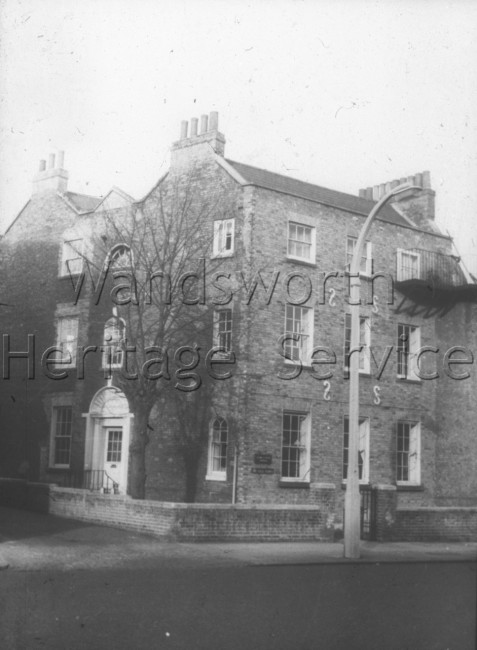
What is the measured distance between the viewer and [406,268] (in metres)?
25.2

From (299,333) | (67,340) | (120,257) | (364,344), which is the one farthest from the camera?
(364,344)

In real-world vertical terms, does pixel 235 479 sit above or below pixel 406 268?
below

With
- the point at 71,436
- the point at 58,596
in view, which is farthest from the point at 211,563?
the point at 71,436

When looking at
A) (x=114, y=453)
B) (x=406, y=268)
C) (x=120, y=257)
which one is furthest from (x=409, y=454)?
(x=120, y=257)

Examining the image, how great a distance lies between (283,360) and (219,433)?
106 inches

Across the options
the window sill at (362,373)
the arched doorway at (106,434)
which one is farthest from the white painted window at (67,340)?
the window sill at (362,373)

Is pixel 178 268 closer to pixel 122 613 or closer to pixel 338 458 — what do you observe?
pixel 338 458

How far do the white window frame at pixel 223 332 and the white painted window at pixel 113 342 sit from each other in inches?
99.8

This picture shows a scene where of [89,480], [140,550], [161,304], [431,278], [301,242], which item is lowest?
[140,550]

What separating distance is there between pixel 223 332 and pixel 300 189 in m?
5.87

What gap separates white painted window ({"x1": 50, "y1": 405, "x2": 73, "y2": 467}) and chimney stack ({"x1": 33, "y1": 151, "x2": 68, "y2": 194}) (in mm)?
6741

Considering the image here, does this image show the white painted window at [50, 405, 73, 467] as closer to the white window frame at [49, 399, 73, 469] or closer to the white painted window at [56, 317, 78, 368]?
the white window frame at [49, 399, 73, 469]

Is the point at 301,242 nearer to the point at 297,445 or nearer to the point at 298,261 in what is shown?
the point at 298,261

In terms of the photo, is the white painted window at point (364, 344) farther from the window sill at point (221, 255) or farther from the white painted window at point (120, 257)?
the white painted window at point (120, 257)
